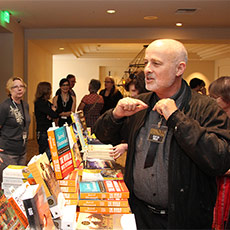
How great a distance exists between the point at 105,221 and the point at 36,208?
0.41 metres

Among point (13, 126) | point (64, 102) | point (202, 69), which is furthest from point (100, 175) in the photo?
point (202, 69)

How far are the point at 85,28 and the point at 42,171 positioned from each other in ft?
23.7

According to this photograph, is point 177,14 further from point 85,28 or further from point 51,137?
point 51,137

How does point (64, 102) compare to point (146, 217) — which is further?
point (64, 102)

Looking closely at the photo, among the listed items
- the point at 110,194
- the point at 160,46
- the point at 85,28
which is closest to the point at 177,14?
the point at 85,28

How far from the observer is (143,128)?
1663 millimetres

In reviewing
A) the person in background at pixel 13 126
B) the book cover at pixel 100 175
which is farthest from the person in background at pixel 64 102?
the book cover at pixel 100 175

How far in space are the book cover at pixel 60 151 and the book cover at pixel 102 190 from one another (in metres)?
0.13

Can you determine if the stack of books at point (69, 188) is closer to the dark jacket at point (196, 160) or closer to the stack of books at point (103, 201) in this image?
the stack of books at point (103, 201)

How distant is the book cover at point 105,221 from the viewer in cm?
120

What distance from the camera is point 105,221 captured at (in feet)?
4.12

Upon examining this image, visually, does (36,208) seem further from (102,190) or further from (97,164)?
(97,164)

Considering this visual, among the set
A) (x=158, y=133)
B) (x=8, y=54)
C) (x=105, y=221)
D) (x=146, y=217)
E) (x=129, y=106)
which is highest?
(x=8, y=54)

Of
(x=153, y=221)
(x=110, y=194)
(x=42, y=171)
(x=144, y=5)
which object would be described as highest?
(x=144, y=5)
